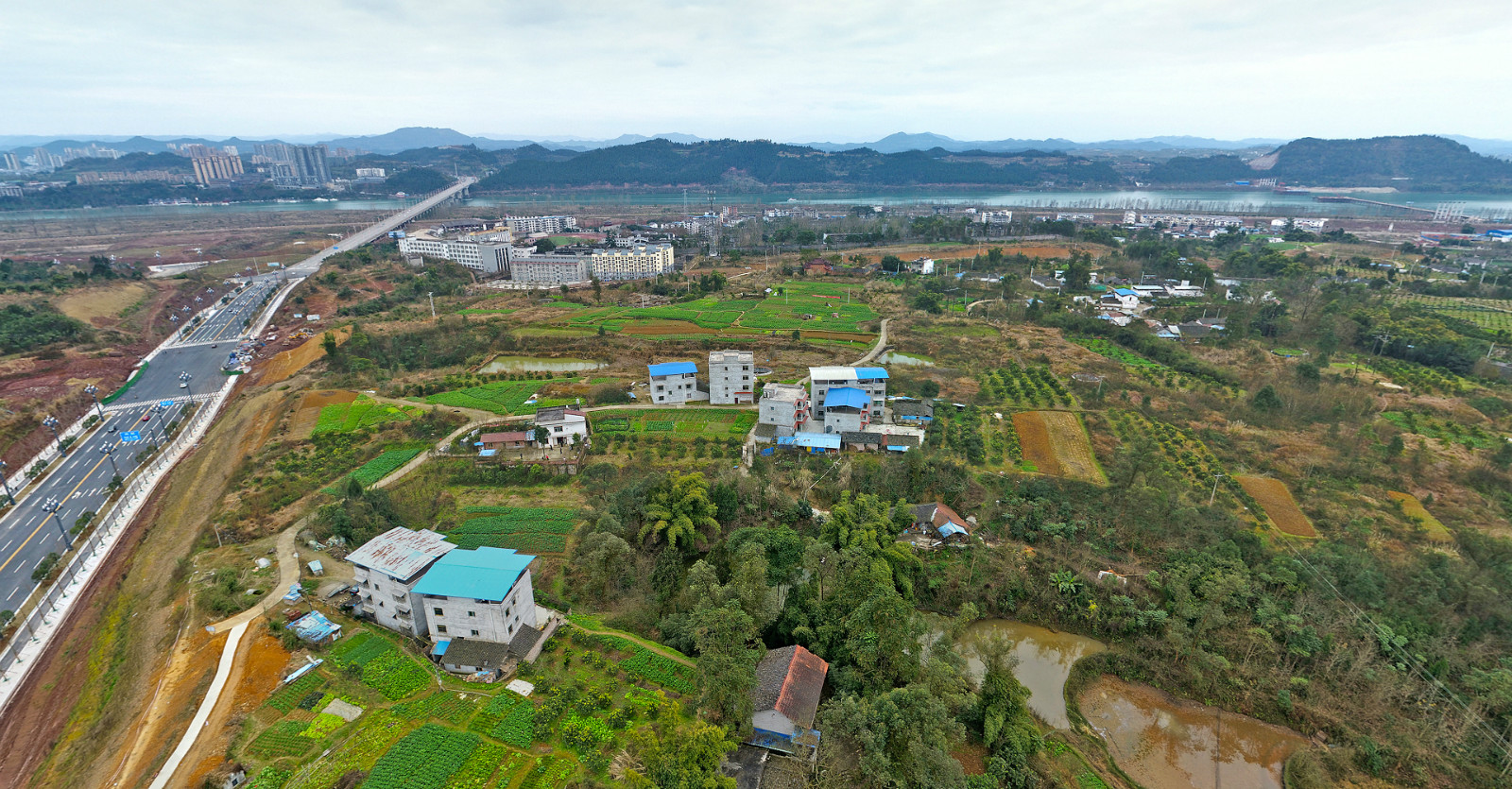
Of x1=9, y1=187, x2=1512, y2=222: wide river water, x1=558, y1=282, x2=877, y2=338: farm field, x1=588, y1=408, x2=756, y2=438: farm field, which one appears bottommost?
x1=588, y1=408, x2=756, y2=438: farm field

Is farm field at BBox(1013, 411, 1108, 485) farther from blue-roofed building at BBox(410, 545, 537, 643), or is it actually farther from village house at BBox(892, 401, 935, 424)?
blue-roofed building at BBox(410, 545, 537, 643)

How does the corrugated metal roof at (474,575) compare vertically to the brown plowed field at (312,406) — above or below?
above

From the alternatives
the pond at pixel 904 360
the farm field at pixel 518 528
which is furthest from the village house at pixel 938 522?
the pond at pixel 904 360

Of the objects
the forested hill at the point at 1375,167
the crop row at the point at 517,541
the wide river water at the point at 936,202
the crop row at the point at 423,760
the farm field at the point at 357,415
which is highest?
→ the forested hill at the point at 1375,167

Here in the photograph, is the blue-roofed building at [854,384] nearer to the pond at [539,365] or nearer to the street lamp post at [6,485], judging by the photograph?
the pond at [539,365]

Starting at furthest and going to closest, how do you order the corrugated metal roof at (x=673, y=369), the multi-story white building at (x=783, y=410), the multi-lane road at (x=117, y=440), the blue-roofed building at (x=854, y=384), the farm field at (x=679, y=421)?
the corrugated metal roof at (x=673, y=369) → the blue-roofed building at (x=854, y=384) → the farm field at (x=679, y=421) → the multi-story white building at (x=783, y=410) → the multi-lane road at (x=117, y=440)

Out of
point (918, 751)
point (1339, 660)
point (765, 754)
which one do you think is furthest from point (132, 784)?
point (1339, 660)

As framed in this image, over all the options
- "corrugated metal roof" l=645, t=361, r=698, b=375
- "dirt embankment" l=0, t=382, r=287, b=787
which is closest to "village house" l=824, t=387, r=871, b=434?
"corrugated metal roof" l=645, t=361, r=698, b=375
